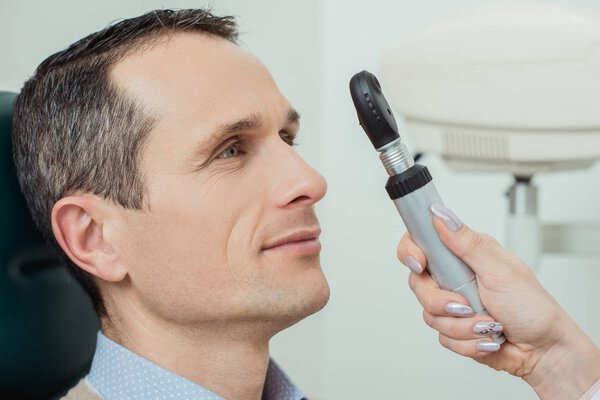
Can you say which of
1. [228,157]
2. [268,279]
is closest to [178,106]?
[228,157]

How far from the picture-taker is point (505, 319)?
3.53 ft

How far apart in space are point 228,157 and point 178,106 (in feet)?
0.33

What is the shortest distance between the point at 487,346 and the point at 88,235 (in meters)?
0.60

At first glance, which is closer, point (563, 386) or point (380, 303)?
point (563, 386)

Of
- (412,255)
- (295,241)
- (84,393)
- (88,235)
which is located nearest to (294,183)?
(295,241)

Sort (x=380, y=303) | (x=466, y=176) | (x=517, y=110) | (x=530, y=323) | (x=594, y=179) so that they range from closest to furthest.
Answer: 1. (x=530, y=323)
2. (x=517, y=110)
3. (x=594, y=179)
4. (x=466, y=176)
5. (x=380, y=303)

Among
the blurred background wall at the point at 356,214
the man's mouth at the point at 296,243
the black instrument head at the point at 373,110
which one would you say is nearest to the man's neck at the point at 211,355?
the man's mouth at the point at 296,243

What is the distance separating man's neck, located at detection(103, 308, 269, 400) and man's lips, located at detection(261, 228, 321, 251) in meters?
0.14

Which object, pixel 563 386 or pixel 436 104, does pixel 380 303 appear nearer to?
pixel 436 104

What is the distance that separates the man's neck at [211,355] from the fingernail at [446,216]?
342mm

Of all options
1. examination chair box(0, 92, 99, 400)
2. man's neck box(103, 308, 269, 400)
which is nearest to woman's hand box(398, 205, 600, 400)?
man's neck box(103, 308, 269, 400)

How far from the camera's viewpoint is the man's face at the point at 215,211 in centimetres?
111

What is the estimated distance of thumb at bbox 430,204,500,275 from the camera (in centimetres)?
97

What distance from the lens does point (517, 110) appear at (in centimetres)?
135
